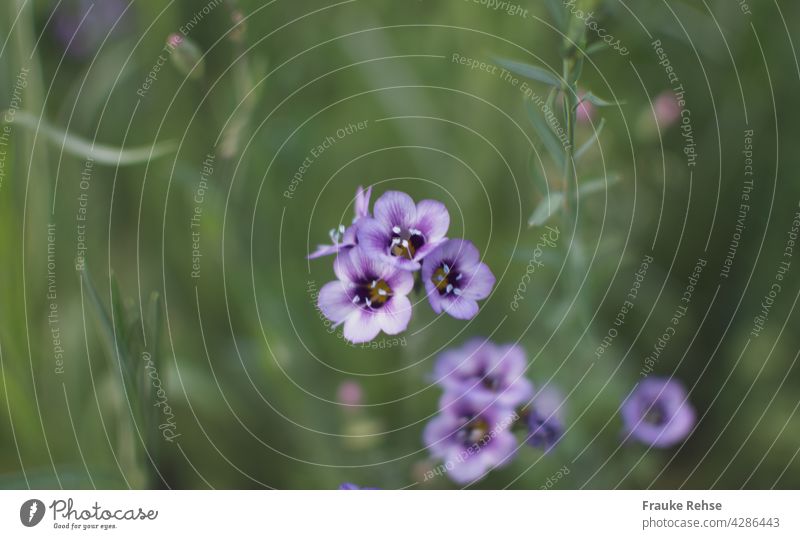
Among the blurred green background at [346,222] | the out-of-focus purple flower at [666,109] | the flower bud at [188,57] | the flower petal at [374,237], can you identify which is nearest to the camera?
the flower petal at [374,237]

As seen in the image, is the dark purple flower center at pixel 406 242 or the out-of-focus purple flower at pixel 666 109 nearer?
the dark purple flower center at pixel 406 242

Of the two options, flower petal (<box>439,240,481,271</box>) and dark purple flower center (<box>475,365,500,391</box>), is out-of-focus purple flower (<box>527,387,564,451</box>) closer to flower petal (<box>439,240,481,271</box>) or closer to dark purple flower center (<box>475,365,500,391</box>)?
dark purple flower center (<box>475,365,500,391</box>)

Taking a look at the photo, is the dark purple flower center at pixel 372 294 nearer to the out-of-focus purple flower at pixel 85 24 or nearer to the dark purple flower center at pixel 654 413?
the dark purple flower center at pixel 654 413

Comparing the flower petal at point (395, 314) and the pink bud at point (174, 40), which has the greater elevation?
the pink bud at point (174, 40)

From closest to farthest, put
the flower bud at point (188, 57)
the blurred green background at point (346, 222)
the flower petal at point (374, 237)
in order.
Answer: the flower petal at point (374, 237), the flower bud at point (188, 57), the blurred green background at point (346, 222)

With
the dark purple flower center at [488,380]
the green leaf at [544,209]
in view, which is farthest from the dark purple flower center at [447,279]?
the dark purple flower center at [488,380]

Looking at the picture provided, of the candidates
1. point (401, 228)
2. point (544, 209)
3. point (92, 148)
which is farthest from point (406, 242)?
point (92, 148)

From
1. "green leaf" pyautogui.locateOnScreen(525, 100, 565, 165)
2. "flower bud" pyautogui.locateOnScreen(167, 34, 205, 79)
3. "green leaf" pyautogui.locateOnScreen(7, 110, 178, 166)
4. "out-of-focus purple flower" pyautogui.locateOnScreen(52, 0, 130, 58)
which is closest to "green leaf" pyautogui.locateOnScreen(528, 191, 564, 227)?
"green leaf" pyautogui.locateOnScreen(525, 100, 565, 165)
